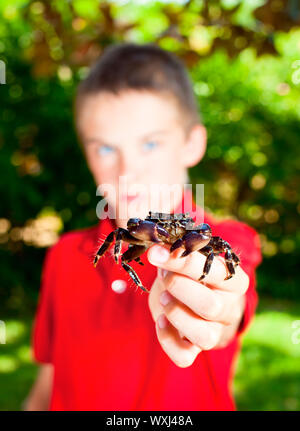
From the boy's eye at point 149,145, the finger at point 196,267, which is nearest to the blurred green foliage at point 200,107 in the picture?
the boy's eye at point 149,145

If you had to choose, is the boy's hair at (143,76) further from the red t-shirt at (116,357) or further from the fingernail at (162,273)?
the fingernail at (162,273)

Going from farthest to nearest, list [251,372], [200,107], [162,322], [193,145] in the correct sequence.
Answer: [251,372] → [200,107] → [193,145] → [162,322]

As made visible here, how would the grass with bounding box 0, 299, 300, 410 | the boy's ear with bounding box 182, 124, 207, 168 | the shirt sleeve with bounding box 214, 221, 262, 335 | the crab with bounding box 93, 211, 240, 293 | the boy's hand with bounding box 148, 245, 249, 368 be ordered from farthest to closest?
the grass with bounding box 0, 299, 300, 410, the boy's ear with bounding box 182, 124, 207, 168, the shirt sleeve with bounding box 214, 221, 262, 335, the boy's hand with bounding box 148, 245, 249, 368, the crab with bounding box 93, 211, 240, 293

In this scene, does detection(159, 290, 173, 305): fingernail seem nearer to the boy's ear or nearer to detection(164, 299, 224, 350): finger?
detection(164, 299, 224, 350): finger

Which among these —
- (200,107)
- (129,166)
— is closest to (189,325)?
(129,166)

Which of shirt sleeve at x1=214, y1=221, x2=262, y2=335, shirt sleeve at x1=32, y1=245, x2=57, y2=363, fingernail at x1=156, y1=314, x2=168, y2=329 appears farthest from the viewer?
shirt sleeve at x1=32, y1=245, x2=57, y2=363

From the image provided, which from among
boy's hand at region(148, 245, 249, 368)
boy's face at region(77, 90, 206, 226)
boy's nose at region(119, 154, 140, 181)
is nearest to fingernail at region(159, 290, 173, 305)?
boy's hand at region(148, 245, 249, 368)

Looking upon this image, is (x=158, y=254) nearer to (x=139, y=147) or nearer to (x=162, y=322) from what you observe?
(x=162, y=322)
